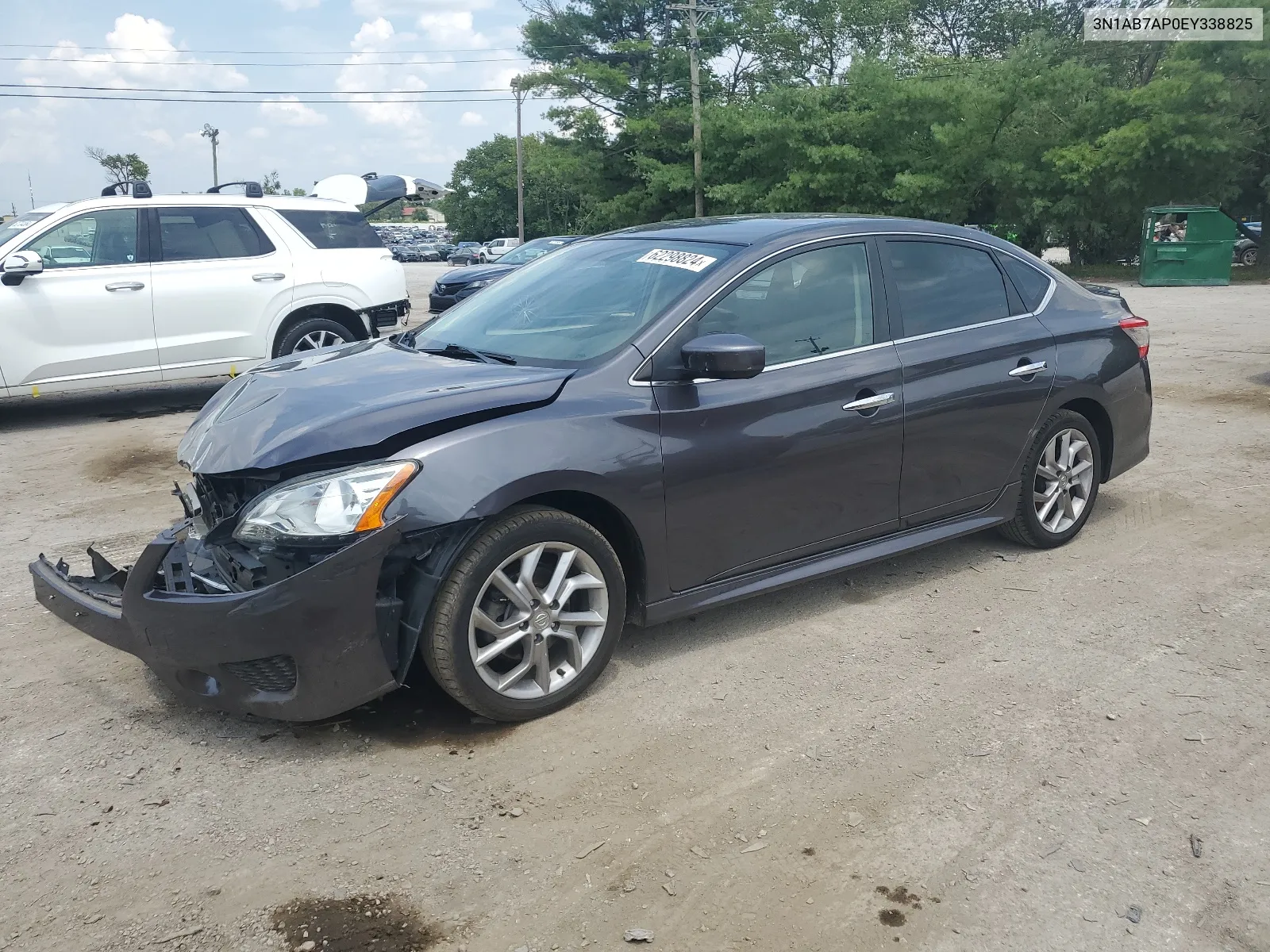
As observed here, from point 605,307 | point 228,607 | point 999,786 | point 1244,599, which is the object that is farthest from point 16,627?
point 1244,599

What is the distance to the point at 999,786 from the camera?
3.19 metres

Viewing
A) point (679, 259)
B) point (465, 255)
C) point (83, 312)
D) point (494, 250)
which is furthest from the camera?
point (465, 255)

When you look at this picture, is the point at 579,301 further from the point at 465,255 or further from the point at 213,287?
the point at 465,255

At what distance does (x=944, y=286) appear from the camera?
4.82 metres

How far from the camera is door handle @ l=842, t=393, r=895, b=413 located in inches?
169

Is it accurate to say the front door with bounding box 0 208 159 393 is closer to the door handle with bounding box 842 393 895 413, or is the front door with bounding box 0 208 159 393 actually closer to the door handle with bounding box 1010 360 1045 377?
the door handle with bounding box 842 393 895 413

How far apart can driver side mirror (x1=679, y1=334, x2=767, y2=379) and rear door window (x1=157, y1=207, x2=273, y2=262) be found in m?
6.98

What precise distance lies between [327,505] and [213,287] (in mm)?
6861

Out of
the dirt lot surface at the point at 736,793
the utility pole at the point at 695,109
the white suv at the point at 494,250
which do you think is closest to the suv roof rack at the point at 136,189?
the dirt lot surface at the point at 736,793

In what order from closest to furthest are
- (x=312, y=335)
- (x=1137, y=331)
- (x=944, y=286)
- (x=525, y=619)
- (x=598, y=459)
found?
(x=525, y=619)
(x=598, y=459)
(x=944, y=286)
(x=1137, y=331)
(x=312, y=335)

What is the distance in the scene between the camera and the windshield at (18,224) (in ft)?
28.5

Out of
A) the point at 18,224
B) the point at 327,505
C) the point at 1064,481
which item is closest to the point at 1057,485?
the point at 1064,481

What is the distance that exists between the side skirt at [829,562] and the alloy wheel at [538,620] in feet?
0.94

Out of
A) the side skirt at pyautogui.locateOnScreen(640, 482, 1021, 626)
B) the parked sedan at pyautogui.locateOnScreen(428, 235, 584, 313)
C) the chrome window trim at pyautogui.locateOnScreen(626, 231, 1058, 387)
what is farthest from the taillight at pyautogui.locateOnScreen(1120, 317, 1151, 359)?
the parked sedan at pyautogui.locateOnScreen(428, 235, 584, 313)
